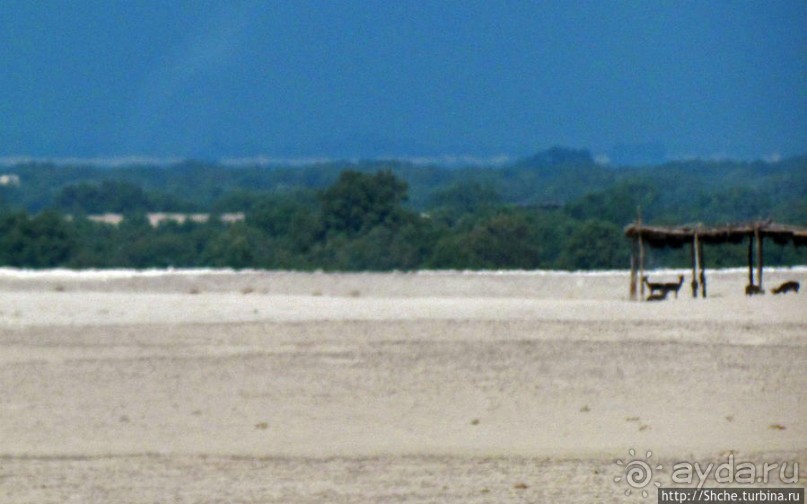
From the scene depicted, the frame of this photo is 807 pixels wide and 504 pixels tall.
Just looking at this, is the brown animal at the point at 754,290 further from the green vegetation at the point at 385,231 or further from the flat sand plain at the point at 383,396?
the green vegetation at the point at 385,231

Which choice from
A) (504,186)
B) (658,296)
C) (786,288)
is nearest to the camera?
(786,288)

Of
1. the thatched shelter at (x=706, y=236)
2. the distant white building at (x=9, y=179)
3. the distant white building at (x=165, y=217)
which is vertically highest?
the distant white building at (x=9, y=179)

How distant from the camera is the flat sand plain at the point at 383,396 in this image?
9.90m

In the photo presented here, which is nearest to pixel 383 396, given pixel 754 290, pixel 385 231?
pixel 754 290

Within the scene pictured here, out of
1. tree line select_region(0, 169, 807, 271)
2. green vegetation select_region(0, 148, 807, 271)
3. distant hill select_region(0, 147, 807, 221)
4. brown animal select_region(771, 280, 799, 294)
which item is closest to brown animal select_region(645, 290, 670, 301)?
brown animal select_region(771, 280, 799, 294)

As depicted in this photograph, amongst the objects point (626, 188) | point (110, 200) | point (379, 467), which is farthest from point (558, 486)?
point (110, 200)

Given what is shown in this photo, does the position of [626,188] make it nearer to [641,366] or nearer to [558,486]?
[641,366]

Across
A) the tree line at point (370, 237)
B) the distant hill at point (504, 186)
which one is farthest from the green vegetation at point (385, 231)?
the distant hill at point (504, 186)

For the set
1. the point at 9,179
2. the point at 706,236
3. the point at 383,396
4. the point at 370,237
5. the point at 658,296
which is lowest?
the point at 383,396

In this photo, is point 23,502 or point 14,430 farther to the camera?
point 14,430

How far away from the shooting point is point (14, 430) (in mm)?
11711

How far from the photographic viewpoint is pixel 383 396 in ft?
42.3

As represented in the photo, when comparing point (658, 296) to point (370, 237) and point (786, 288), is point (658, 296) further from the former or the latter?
point (370, 237)

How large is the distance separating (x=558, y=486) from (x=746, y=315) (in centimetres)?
780
